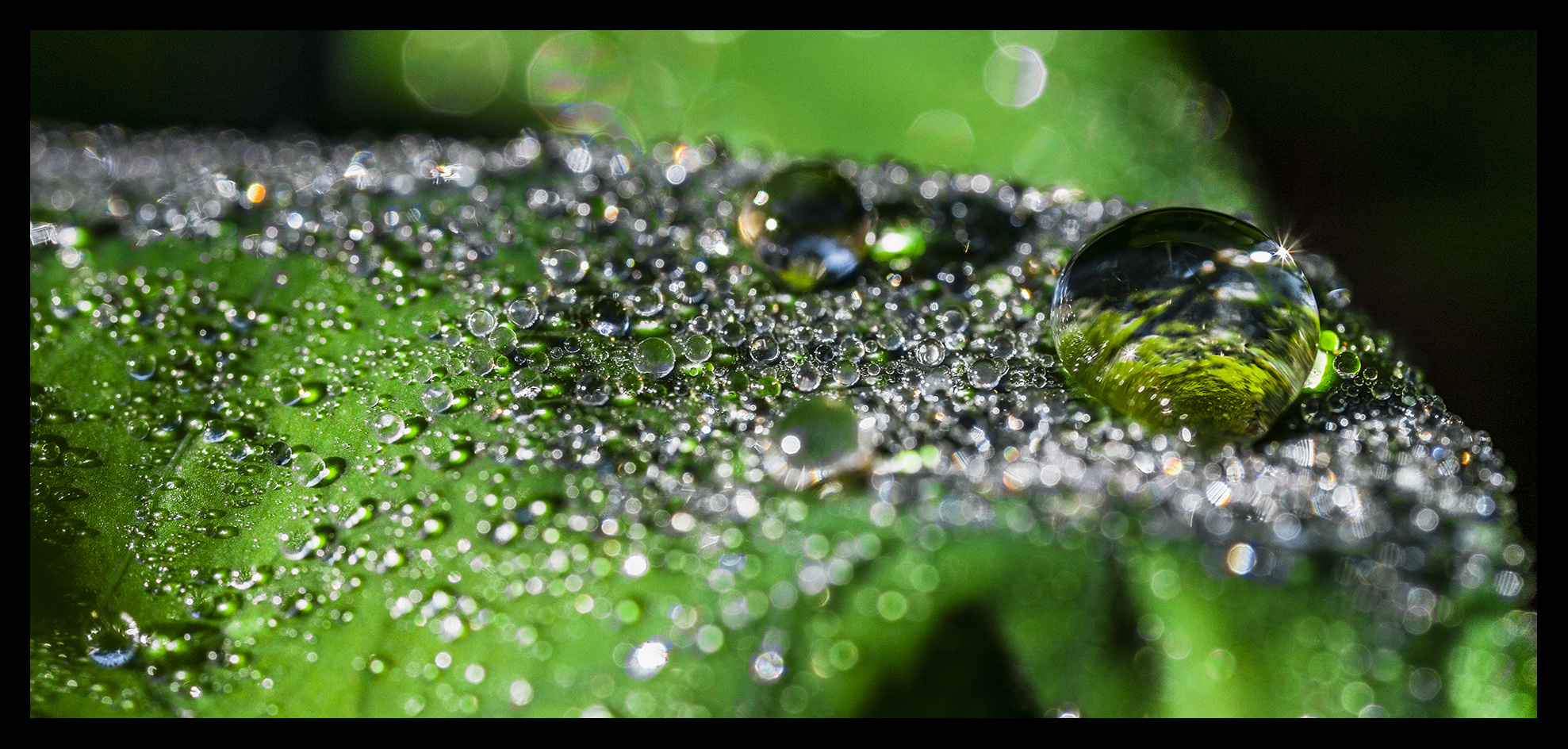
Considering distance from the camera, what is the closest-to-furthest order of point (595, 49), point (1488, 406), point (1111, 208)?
point (1111, 208)
point (1488, 406)
point (595, 49)

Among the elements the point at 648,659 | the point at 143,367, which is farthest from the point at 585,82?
the point at 648,659

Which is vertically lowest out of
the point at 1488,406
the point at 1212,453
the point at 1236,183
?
the point at 1488,406

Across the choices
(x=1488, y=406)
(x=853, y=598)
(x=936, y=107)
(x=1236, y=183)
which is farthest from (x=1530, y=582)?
(x=936, y=107)

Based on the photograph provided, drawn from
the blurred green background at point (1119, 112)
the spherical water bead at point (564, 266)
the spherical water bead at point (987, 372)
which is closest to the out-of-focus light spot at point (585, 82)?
the blurred green background at point (1119, 112)

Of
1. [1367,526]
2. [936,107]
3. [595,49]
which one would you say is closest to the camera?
[1367,526]

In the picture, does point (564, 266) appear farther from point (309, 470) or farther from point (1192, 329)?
point (1192, 329)

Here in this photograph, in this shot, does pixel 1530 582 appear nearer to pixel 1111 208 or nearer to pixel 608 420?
pixel 1111 208
